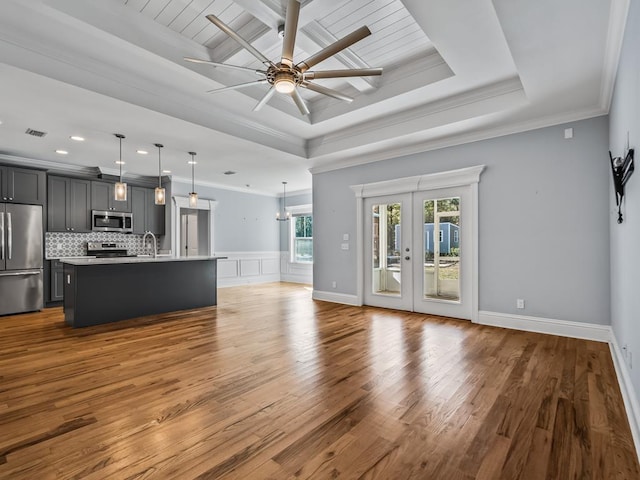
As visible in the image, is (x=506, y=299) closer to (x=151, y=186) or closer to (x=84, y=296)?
(x=84, y=296)

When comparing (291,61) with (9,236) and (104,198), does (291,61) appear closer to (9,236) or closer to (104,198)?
(9,236)

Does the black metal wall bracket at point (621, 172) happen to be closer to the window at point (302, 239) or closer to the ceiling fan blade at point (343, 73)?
the ceiling fan blade at point (343, 73)

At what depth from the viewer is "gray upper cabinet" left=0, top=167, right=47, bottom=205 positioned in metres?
5.47

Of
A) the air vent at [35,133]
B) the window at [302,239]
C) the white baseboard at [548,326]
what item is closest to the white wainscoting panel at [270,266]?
the window at [302,239]

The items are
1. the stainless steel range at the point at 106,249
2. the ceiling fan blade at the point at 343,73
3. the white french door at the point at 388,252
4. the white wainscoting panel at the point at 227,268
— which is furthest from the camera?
the white wainscoting panel at the point at 227,268

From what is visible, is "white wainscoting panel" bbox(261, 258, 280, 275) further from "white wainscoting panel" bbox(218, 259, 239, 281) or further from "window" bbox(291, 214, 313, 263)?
"white wainscoting panel" bbox(218, 259, 239, 281)

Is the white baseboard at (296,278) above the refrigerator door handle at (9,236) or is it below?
below

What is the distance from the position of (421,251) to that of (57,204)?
672 centimetres

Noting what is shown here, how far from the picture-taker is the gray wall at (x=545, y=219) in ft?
12.7

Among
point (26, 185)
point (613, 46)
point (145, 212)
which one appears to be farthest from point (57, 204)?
point (613, 46)

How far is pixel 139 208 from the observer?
7516mm

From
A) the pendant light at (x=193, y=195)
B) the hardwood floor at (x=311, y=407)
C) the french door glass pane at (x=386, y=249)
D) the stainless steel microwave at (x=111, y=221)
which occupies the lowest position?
the hardwood floor at (x=311, y=407)

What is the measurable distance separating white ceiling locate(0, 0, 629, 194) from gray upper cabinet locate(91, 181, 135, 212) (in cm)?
134

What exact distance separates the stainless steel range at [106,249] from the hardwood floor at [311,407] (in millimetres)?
2919
